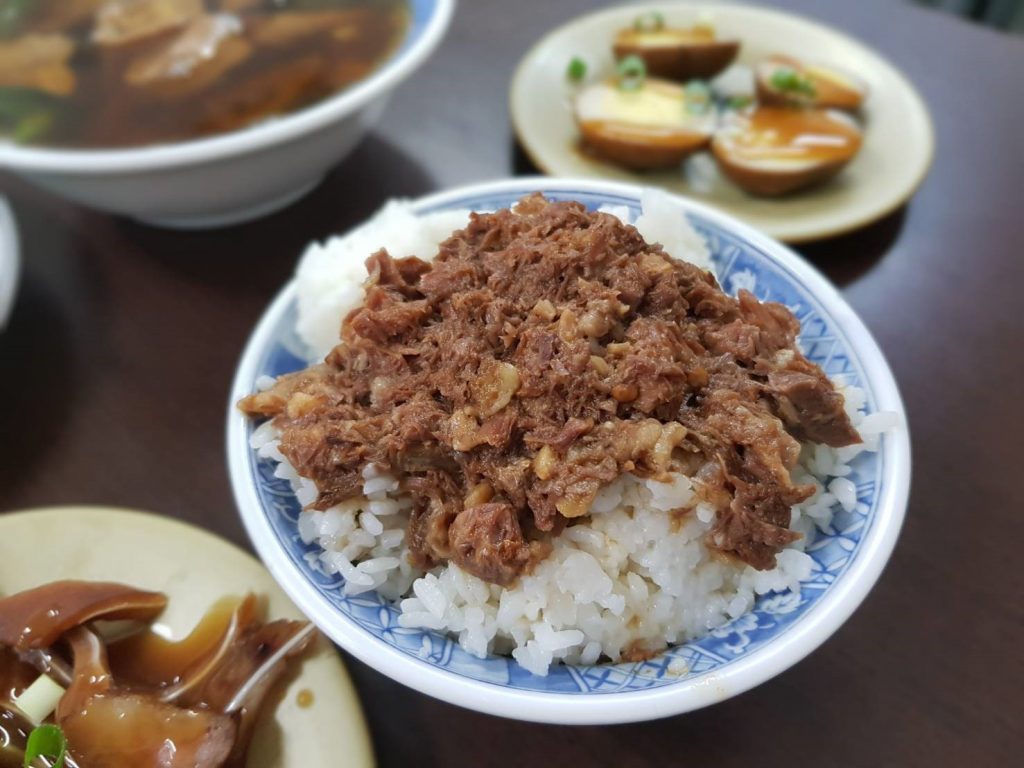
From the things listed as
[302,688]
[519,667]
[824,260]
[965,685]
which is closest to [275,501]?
[302,688]

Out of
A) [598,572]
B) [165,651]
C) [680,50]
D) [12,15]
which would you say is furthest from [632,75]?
[165,651]

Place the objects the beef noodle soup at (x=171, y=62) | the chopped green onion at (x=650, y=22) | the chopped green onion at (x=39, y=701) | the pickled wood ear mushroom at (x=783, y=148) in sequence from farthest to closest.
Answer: the chopped green onion at (x=650, y=22) < the pickled wood ear mushroom at (x=783, y=148) < the beef noodle soup at (x=171, y=62) < the chopped green onion at (x=39, y=701)

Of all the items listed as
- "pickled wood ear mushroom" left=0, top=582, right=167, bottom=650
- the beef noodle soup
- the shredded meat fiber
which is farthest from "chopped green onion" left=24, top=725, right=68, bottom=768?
the beef noodle soup

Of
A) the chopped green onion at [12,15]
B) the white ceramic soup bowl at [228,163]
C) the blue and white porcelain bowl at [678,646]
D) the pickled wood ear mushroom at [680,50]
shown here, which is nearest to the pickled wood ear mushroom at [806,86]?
the pickled wood ear mushroom at [680,50]

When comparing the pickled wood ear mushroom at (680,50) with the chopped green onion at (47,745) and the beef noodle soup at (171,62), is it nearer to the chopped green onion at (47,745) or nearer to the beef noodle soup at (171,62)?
the beef noodle soup at (171,62)

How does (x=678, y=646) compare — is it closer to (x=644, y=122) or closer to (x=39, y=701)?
(x=39, y=701)
